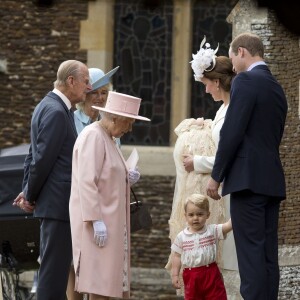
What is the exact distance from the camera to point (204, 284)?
9.36m

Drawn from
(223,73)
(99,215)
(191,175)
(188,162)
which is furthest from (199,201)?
(99,215)

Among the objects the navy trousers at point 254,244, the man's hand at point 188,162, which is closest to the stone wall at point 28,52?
the man's hand at point 188,162

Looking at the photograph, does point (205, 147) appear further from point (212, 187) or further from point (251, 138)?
point (251, 138)

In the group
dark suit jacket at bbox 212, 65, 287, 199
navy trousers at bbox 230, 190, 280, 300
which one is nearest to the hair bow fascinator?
dark suit jacket at bbox 212, 65, 287, 199

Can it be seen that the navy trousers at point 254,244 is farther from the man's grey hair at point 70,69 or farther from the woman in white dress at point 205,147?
the man's grey hair at point 70,69

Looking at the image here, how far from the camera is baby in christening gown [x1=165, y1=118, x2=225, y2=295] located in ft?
32.1

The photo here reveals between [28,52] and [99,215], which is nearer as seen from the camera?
[99,215]

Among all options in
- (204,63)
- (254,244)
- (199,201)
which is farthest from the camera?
(204,63)

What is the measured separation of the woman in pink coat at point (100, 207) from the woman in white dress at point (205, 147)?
1.14m

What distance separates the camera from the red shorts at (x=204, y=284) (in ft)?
30.7

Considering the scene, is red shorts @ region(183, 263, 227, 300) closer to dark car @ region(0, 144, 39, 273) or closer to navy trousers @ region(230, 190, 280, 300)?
navy trousers @ region(230, 190, 280, 300)

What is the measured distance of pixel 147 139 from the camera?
51.9 feet

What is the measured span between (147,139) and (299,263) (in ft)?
13.2

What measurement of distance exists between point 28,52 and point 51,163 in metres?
6.86
